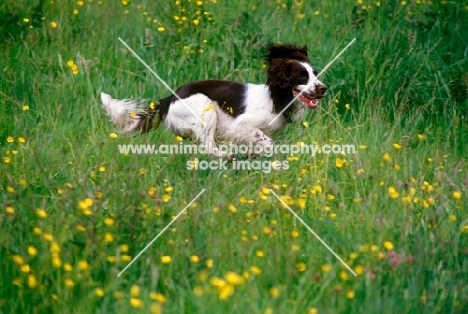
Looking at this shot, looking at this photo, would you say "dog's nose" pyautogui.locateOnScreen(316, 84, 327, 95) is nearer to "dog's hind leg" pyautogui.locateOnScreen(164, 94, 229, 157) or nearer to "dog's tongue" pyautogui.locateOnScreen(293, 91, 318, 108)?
"dog's tongue" pyautogui.locateOnScreen(293, 91, 318, 108)

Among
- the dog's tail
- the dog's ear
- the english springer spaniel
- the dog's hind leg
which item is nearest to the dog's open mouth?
the english springer spaniel

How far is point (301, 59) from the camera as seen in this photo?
17.7 ft

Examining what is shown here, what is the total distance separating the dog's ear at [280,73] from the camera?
525 centimetres

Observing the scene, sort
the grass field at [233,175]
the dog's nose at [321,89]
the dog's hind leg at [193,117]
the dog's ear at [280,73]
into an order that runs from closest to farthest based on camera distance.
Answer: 1. the grass field at [233,175]
2. the dog's nose at [321,89]
3. the dog's ear at [280,73]
4. the dog's hind leg at [193,117]

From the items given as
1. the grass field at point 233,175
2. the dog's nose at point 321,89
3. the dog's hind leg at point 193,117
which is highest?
the dog's nose at point 321,89

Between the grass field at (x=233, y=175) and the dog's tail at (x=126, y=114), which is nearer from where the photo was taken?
the grass field at (x=233, y=175)

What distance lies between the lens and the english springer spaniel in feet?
17.2

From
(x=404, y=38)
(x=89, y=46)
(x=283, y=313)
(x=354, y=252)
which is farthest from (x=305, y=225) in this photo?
(x=89, y=46)

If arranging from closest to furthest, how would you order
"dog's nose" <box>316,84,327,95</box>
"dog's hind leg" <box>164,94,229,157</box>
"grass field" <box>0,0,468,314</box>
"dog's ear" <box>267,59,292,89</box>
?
"grass field" <box>0,0,468,314</box> < "dog's nose" <box>316,84,327,95</box> < "dog's ear" <box>267,59,292,89</box> < "dog's hind leg" <box>164,94,229,157</box>

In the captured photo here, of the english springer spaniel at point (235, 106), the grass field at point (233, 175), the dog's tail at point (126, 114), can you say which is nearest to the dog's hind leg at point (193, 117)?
the english springer spaniel at point (235, 106)

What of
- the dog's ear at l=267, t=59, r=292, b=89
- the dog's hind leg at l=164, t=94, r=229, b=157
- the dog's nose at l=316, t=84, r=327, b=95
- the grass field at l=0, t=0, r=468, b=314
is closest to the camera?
the grass field at l=0, t=0, r=468, b=314

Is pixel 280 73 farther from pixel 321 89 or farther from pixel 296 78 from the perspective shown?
pixel 321 89

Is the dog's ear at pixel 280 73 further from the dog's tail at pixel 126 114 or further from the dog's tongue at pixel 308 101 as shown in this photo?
the dog's tail at pixel 126 114

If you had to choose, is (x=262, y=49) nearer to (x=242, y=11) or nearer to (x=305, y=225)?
(x=242, y=11)
